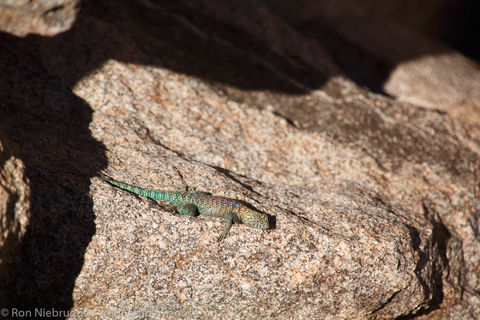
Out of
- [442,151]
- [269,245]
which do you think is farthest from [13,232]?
[442,151]

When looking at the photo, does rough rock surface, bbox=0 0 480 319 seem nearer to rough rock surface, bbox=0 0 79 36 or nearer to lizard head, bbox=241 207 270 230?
Result: lizard head, bbox=241 207 270 230

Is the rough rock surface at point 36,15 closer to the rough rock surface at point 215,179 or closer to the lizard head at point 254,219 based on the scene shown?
the rough rock surface at point 215,179

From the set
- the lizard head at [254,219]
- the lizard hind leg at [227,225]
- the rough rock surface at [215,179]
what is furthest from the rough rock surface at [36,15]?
the lizard head at [254,219]

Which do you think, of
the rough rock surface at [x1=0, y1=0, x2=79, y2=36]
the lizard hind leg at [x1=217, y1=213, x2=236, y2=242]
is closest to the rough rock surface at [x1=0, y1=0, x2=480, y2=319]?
the lizard hind leg at [x1=217, y1=213, x2=236, y2=242]

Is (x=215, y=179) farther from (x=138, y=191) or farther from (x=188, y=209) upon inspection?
(x=138, y=191)

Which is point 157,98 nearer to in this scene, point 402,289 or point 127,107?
point 127,107

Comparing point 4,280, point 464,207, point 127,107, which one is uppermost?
point 464,207

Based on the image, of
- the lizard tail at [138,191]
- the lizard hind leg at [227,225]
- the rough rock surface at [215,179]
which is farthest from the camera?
the lizard tail at [138,191]
